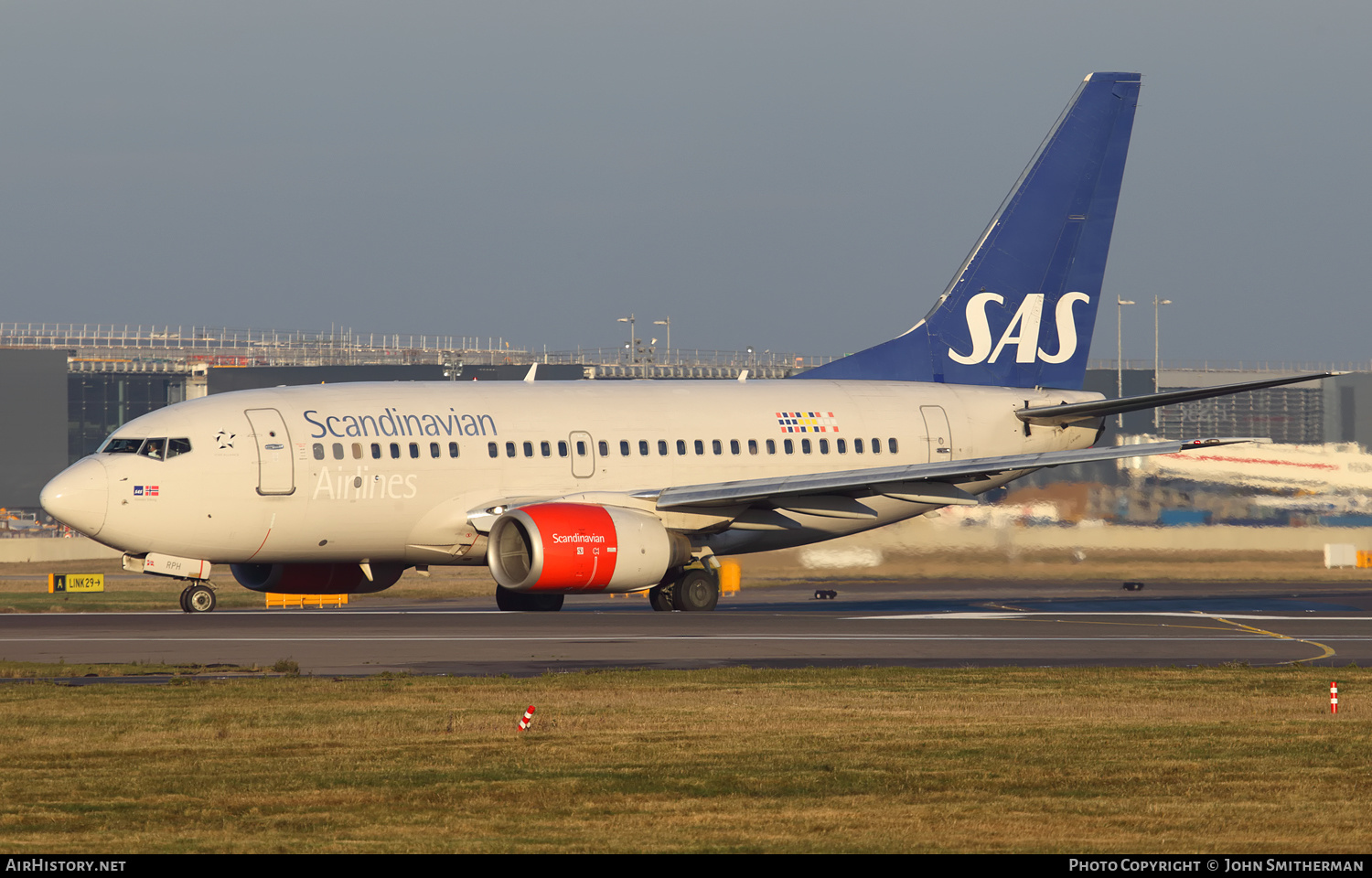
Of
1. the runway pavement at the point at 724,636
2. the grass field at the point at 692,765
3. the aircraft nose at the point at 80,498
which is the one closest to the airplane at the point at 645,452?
the aircraft nose at the point at 80,498

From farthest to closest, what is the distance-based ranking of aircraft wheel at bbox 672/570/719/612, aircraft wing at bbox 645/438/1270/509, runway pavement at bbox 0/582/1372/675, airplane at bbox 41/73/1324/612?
aircraft wheel at bbox 672/570/719/612 → aircraft wing at bbox 645/438/1270/509 → airplane at bbox 41/73/1324/612 → runway pavement at bbox 0/582/1372/675

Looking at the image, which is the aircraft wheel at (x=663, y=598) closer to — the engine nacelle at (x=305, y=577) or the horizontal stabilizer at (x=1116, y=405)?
the engine nacelle at (x=305, y=577)

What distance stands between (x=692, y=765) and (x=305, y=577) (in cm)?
1965

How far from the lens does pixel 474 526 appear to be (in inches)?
1186

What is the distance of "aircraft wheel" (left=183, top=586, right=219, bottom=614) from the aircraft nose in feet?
8.29

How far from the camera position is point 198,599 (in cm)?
3014

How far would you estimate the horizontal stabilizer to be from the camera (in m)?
31.8

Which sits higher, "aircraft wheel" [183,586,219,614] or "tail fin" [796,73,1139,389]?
"tail fin" [796,73,1139,389]

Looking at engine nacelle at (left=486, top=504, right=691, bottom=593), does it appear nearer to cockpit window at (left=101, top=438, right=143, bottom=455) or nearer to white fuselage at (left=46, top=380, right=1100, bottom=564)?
white fuselage at (left=46, top=380, right=1100, bottom=564)

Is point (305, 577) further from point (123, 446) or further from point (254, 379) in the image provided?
point (254, 379)

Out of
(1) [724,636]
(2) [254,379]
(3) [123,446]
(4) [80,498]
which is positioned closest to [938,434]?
(1) [724,636]

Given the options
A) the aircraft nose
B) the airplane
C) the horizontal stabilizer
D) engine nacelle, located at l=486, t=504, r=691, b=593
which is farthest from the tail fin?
the aircraft nose

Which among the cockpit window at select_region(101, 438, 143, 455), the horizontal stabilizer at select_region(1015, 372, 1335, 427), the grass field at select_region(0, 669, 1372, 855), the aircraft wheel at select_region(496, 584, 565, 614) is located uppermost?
the horizontal stabilizer at select_region(1015, 372, 1335, 427)
